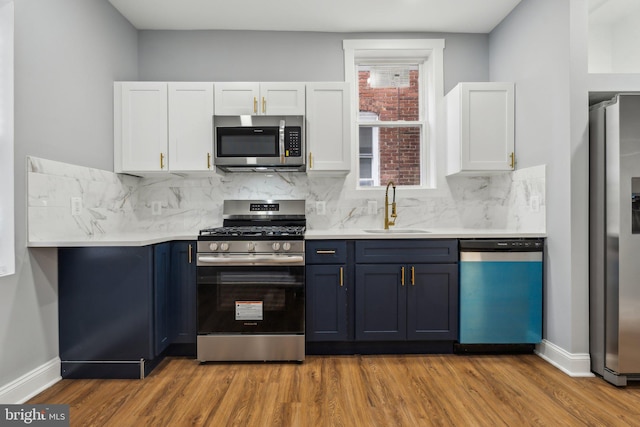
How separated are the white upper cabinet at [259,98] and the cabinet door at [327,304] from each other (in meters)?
1.34

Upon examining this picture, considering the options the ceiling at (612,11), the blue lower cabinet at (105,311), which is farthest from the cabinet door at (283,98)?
the ceiling at (612,11)

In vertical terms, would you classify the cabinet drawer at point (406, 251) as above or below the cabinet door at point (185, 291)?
above

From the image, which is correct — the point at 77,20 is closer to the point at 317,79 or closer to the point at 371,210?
the point at 317,79

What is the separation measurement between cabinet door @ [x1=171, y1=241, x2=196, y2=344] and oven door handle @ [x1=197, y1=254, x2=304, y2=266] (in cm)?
13

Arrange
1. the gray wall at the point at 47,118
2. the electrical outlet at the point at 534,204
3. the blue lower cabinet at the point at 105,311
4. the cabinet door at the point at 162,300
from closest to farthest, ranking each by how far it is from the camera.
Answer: the gray wall at the point at 47,118 < the blue lower cabinet at the point at 105,311 < the cabinet door at the point at 162,300 < the electrical outlet at the point at 534,204

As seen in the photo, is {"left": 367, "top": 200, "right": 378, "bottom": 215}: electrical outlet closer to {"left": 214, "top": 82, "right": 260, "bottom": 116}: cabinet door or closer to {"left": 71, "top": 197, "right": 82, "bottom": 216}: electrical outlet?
{"left": 214, "top": 82, "right": 260, "bottom": 116}: cabinet door

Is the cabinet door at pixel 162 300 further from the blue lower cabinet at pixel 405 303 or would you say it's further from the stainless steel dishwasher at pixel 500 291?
the stainless steel dishwasher at pixel 500 291

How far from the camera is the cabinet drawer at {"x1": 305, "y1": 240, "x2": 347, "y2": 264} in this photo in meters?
2.64

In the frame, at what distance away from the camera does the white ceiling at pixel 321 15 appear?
2.87 metres

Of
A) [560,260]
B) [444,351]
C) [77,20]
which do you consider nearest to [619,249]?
[560,260]

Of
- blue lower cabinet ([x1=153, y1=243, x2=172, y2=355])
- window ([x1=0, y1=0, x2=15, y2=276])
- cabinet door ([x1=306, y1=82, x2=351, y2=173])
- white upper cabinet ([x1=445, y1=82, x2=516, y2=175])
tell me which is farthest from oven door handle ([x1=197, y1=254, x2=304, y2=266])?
white upper cabinet ([x1=445, y1=82, x2=516, y2=175])

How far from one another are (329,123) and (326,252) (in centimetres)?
110

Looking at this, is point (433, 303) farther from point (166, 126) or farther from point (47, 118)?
point (47, 118)

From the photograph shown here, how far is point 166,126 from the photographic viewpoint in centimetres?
296
